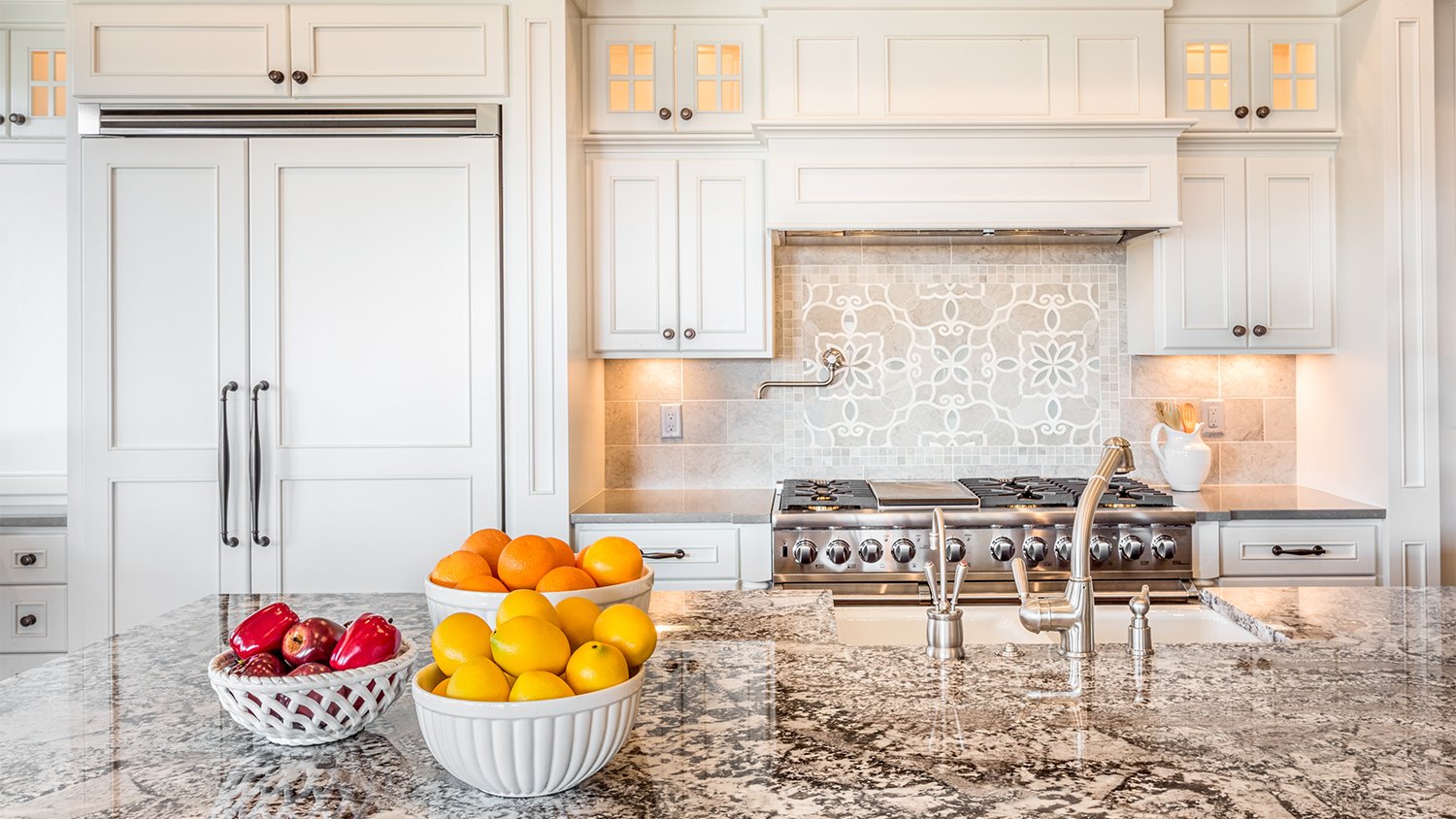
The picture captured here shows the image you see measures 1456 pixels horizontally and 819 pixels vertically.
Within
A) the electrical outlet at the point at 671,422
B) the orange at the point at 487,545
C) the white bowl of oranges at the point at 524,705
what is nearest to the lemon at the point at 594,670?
the white bowl of oranges at the point at 524,705

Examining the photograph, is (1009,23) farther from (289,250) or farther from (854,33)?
(289,250)

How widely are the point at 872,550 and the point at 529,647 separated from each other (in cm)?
205

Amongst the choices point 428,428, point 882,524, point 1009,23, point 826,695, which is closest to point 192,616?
point 826,695

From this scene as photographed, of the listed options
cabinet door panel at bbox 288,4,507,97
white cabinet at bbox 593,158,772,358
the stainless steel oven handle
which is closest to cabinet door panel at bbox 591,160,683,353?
white cabinet at bbox 593,158,772,358

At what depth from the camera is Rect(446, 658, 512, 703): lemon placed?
848 millimetres

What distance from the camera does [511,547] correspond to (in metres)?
1.29

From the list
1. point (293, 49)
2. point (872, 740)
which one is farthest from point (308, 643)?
point (293, 49)

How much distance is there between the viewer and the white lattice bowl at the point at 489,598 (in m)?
1.23

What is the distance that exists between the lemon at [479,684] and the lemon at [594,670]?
59 mm

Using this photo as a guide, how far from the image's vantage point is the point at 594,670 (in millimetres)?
872

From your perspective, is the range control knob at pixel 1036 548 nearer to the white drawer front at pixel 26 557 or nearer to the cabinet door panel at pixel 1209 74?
the cabinet door panel at pixel 1209 74

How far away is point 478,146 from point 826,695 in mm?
2195

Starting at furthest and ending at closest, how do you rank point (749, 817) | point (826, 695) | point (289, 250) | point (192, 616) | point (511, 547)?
point (289, 250), point (192, 616), point (511, 547), point (826, 695), point (749, 817)

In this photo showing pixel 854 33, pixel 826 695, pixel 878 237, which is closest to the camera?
pixel 826 695
